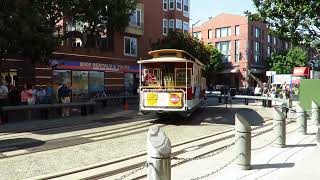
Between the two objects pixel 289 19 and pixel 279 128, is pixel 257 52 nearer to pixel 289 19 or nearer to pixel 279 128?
pixel 289 19

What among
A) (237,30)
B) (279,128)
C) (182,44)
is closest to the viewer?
(279,128)

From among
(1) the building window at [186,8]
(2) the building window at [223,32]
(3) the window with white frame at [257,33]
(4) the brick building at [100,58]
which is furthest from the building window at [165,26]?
(3) the window with white frame at [257,33]

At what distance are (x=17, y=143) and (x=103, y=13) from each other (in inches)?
642

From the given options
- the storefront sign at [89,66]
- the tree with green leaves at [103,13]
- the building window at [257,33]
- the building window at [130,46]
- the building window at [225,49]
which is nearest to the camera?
the tree with green leaves at [103,13]

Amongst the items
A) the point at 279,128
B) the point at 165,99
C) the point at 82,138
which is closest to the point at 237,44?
the point at 165,99

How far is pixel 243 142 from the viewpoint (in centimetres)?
876

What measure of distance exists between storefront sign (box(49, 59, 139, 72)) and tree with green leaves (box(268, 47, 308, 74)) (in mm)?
44171

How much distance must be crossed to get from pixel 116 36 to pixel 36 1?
631 inches

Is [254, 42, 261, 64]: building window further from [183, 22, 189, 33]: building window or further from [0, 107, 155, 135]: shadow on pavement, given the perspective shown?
[0, 107, 155, 135]: shadow on pavement

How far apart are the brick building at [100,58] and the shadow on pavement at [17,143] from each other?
12723 millimetres

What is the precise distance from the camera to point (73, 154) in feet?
36.9

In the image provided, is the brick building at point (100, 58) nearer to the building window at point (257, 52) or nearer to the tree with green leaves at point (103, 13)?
the tree with green leaves at point (103, 13)

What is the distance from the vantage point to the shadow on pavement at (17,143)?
12053mm

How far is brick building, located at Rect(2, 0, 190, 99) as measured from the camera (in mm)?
29203
